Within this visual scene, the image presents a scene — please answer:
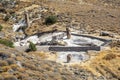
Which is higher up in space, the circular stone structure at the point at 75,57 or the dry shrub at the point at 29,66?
the dry shrub at the point at 29,66

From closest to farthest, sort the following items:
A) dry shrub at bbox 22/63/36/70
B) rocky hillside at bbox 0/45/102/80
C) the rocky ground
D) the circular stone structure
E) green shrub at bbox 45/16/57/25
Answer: rocky hillside at bbox 0/45/102/80
the rocky ground
dry shrub at bbox 22/63/36/70
the circular stone structure
green shrub at bbox 45/16/57/25

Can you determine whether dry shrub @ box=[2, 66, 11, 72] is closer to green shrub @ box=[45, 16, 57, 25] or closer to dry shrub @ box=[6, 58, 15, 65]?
dry shrub @ box=[6, 58, 15, 65]

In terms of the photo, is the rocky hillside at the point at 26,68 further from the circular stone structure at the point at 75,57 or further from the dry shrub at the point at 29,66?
the circular stone structure at the point at 75,57

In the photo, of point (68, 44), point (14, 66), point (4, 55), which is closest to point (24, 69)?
point (14, 66)

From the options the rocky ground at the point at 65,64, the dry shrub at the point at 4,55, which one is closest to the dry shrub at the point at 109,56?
the rocky ground at the point at 65,64

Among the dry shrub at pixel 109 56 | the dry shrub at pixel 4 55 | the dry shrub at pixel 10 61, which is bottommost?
the dry shrub at pixel 109 56

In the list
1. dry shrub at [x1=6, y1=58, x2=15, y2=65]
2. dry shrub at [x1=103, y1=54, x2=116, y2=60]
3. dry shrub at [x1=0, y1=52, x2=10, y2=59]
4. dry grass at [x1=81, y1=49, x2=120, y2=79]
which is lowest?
dry grass at [x1=81, y1=49, x2=120, y2=79]

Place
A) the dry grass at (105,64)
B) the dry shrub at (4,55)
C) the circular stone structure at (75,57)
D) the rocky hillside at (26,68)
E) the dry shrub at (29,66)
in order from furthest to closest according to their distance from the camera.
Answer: the circular stone structure at (75,57), the dry grass at (105,64), the dry shrub at (4,55), the dry shrub at (29,66), the rocky hillside at (26,68)

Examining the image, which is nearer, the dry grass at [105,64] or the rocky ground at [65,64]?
the rocky ground at [65,64]

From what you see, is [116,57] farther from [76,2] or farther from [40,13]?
[76,2]

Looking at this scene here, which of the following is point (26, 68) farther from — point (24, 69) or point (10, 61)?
point (10, 61)

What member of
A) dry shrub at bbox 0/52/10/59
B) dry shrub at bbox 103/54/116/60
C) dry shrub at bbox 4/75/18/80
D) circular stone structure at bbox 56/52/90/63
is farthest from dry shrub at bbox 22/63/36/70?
dry shrub at bbox 103/54/116/60

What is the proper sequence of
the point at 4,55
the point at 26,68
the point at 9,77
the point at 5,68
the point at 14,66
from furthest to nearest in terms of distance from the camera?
the point at 4,55
the point at 26,68
the point at 14,66
the point at 5,68
the point at 9,77

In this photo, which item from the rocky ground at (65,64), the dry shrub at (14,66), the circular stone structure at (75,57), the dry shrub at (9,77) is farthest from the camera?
the circular stone structure at (75,57)
